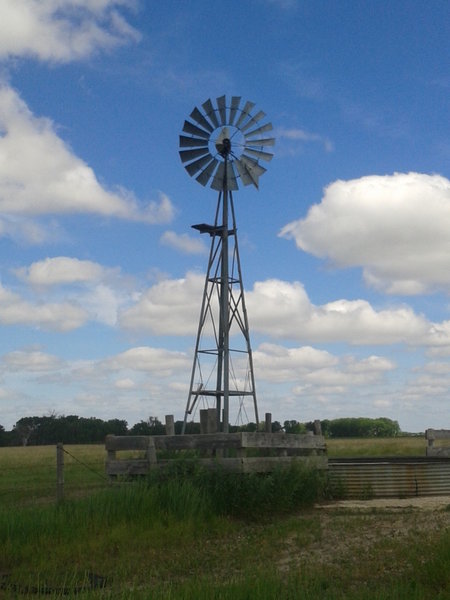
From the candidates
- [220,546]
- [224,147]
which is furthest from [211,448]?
[224,147]

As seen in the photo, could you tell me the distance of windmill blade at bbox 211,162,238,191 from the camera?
29.2 m

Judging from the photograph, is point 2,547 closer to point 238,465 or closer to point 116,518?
point 116,518

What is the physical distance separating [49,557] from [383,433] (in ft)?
439

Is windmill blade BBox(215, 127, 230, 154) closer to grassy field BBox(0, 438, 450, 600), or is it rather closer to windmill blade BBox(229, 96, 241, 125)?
windmill blade BBox(229, 96, 241, 125)

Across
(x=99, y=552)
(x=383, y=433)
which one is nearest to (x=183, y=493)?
(x=99, y=552)

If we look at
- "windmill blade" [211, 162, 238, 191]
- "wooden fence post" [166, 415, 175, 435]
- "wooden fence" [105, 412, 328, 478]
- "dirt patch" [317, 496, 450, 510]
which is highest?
"windmill blade" [211, 162, 238, 191]

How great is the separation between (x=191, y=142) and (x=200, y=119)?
895mm

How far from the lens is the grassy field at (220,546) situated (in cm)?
880

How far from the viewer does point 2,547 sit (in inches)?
464

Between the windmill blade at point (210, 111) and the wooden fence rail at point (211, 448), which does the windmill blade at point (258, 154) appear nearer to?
the windmill blade at point (210, 111)

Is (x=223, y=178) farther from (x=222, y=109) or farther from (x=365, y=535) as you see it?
(x=365, y=535)

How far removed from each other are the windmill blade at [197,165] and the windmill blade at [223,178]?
0.57m

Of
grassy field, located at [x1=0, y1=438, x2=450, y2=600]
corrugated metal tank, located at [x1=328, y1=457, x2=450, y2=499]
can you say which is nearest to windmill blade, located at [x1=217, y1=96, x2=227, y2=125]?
corrugated metal tank, located at [x1=328, y1=457, x2=450, y2=499]

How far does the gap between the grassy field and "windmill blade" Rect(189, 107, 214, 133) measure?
16908mm
